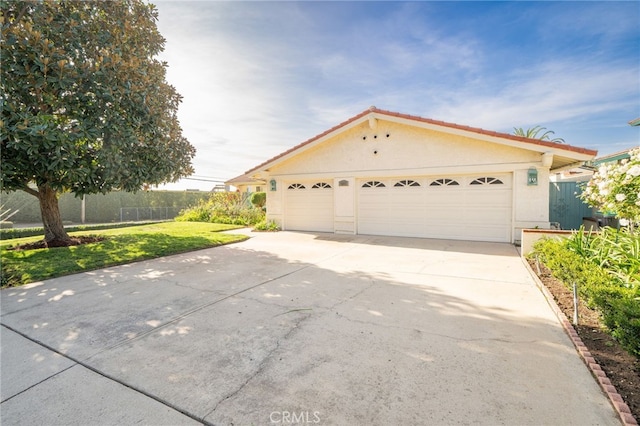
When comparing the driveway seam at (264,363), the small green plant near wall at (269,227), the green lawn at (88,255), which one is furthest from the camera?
the small green plant near wall at (269,227)

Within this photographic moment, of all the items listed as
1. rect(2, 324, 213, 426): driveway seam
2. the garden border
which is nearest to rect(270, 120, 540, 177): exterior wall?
the garden border

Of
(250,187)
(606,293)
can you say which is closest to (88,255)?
(606,293)

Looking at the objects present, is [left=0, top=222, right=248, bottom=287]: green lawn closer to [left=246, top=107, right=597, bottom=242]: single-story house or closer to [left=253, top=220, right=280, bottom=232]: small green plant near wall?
[left=253, top=220, right=280, bottom=232]: small green plant near wall

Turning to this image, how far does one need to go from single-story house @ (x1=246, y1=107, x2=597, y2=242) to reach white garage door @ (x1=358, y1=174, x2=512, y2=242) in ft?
0.10

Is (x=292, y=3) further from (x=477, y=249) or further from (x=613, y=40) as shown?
(x=613, y=40)

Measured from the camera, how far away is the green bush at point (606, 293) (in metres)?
2.69

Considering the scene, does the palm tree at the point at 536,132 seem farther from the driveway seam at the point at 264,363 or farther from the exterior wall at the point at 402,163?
the driveway seam at the point at 264,363

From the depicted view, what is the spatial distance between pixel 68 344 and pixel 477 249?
30.6ft

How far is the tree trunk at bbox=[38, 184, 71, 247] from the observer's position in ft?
29.4

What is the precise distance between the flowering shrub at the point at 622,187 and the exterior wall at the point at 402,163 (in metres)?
4.32

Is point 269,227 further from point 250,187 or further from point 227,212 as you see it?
point 250,187

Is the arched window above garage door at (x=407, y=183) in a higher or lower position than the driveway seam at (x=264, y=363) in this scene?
higher

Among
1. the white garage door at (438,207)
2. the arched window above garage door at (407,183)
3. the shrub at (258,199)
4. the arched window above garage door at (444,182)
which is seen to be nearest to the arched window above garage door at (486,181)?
the white garage door at (438,207)

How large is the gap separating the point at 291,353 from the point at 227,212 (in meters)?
15.7
